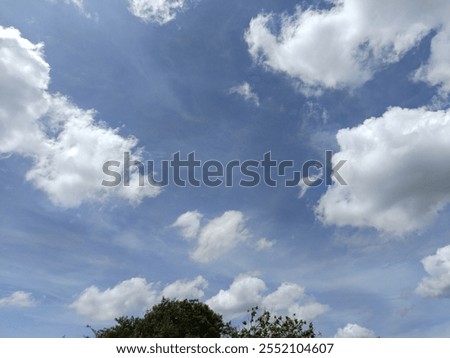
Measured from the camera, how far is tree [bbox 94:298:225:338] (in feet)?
→ 224

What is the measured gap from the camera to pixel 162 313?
70625mm

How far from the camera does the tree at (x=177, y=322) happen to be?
68250mm

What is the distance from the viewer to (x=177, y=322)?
69812 millimetres
